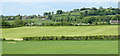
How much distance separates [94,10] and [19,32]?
191 feet

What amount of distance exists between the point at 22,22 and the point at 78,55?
6410 centimetres

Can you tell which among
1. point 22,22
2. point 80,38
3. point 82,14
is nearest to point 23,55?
point 80,38

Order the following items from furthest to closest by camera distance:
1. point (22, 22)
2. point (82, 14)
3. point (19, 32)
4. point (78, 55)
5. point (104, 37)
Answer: point (82, 14) → point (22, 22) → point (19, 32) → point (104, 37) → point (78, 55)

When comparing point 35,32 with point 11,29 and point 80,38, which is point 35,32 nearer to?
point 11,29

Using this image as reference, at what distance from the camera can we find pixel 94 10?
110 meters

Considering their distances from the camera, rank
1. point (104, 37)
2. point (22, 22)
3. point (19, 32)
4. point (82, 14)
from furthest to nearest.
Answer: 1. point (82, 14)
2. point (22, 22)
3. point (19, 32)
4. point (104, 37)

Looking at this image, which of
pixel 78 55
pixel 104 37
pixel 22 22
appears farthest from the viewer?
pixel 22 22

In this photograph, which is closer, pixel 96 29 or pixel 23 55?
pixel 23 55

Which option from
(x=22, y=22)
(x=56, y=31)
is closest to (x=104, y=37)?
(x=56, y=31)

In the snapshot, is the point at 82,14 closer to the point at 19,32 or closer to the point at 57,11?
the point at 57,11

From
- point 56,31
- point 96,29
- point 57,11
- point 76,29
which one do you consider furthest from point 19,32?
point 57,11

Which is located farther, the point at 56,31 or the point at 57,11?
A: the point at 57,11

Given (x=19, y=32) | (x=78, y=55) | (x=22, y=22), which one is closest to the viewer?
(x=78, y=55)

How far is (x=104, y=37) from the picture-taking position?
122 feet
